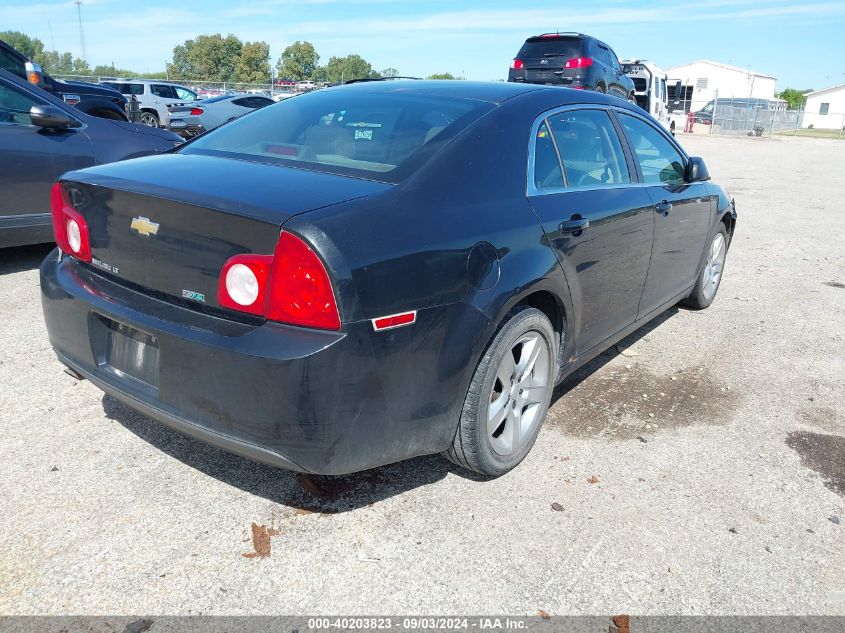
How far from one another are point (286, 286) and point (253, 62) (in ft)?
371

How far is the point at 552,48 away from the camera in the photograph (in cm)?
1517

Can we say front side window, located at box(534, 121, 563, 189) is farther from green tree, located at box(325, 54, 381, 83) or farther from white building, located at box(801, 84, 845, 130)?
green tree, located at box(325, 54, 381, 83)

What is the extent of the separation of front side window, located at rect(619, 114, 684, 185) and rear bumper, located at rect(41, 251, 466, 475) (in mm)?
2224

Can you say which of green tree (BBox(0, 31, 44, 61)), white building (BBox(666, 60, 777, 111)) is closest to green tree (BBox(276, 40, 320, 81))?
green tree (BBox(0, 31, 44, 61))

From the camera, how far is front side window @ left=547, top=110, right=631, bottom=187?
3.37 meters

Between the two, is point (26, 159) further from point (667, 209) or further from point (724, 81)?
point (724, 81)

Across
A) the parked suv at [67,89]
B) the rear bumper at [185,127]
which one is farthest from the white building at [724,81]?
the parked suv at [67,89]

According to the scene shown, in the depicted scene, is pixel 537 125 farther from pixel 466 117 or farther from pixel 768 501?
pixel 768 501

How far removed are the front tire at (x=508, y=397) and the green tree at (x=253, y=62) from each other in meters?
107

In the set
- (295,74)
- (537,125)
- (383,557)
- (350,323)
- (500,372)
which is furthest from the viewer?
(295,74)

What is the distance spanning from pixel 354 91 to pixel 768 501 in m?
2.75

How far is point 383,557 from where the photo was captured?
8.25 feet

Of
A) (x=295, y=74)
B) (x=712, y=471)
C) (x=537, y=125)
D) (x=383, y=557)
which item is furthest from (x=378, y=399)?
(x=295, y=74)

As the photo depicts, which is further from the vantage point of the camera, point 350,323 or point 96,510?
point 96,510
